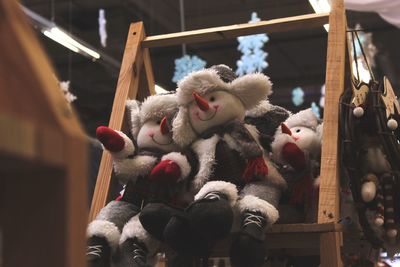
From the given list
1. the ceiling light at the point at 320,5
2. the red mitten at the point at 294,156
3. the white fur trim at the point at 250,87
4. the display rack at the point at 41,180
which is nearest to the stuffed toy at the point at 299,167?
the red mitten at the point at 294,156

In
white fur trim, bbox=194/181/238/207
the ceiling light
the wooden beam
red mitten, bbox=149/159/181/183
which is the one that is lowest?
white fur trim, bbox=194/181/238/207

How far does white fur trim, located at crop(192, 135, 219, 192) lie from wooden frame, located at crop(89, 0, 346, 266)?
0.20 m

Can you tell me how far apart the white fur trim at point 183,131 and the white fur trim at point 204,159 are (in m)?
0.04

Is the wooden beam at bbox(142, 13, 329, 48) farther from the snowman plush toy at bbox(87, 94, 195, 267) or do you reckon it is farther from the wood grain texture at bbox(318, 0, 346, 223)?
the snowman plush toy at bbox(87, 94, 195, 267)

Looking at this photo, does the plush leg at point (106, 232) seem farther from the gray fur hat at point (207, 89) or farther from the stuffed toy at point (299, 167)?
the stuffed toy at point (299, 167)

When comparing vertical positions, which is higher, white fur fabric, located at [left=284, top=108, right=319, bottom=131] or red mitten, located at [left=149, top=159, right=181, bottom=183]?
white fur fabric, located at [left=284, top=108, right=319, bottom=131]

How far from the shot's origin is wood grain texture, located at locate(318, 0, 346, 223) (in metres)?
1.37

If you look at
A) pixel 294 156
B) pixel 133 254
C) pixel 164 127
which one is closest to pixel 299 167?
pixel 294 156

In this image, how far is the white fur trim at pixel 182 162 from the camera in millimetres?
1433

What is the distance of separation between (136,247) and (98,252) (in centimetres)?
9

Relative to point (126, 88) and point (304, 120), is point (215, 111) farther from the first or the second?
point (126, 88)

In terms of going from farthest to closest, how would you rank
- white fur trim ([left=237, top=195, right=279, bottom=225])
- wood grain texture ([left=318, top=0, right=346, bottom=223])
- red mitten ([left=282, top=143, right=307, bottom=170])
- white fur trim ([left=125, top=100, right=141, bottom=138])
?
1. white fur trim ([left=125, top=100, right=141, bottom=138])
2. red mitten ([left=282, top=143, right=307, bottom=170])
3. wood grain texture ([left=318, top=0, right=346, bottom=223])
4. white fur trim ([left=237, top=195, right=279, bottom=225])

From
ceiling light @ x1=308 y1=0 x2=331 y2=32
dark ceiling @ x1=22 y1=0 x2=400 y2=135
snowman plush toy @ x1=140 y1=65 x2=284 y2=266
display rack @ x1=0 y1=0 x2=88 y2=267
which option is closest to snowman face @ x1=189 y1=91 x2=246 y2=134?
snowman plush toy @ x1=140 y1=65 x2=284 y2=266

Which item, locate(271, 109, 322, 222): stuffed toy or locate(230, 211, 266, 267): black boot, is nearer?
locate(230, 211, 266, 267): black boot
